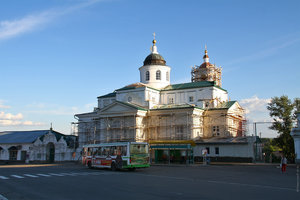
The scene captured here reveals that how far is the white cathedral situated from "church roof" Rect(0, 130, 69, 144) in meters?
9.38

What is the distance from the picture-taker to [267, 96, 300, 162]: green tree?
144ft

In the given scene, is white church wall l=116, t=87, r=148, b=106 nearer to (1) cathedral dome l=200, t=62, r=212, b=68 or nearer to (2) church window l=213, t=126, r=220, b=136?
(2) church window l=213, t=126, r=220, b=136

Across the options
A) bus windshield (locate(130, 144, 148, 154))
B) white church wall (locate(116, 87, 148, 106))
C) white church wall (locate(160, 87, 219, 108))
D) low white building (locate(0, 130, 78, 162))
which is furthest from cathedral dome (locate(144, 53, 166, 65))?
bus windshield (locate(130, 144, 148, 154))

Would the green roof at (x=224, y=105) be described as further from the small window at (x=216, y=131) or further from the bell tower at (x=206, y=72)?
the bell tower at (x=206, y=72)

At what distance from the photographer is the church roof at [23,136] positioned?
5522 cm

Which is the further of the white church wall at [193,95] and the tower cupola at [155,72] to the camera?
the tower cupola at [155,72]

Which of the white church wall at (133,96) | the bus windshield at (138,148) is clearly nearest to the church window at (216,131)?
the white church wall at (133,96)

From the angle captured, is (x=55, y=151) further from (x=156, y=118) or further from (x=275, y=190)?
(x=275, y=190)

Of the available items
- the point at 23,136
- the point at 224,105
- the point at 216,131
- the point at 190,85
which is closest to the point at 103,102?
the point at 190,85

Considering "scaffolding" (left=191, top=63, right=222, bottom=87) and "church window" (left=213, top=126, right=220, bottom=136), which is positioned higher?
"scaffolding" (left=191, top=63, right=222, bottom=87)

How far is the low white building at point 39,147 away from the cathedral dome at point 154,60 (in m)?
18.5

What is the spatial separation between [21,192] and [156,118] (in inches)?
1291

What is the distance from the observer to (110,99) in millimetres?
52594

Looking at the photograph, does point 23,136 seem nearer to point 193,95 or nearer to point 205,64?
point 193,95
